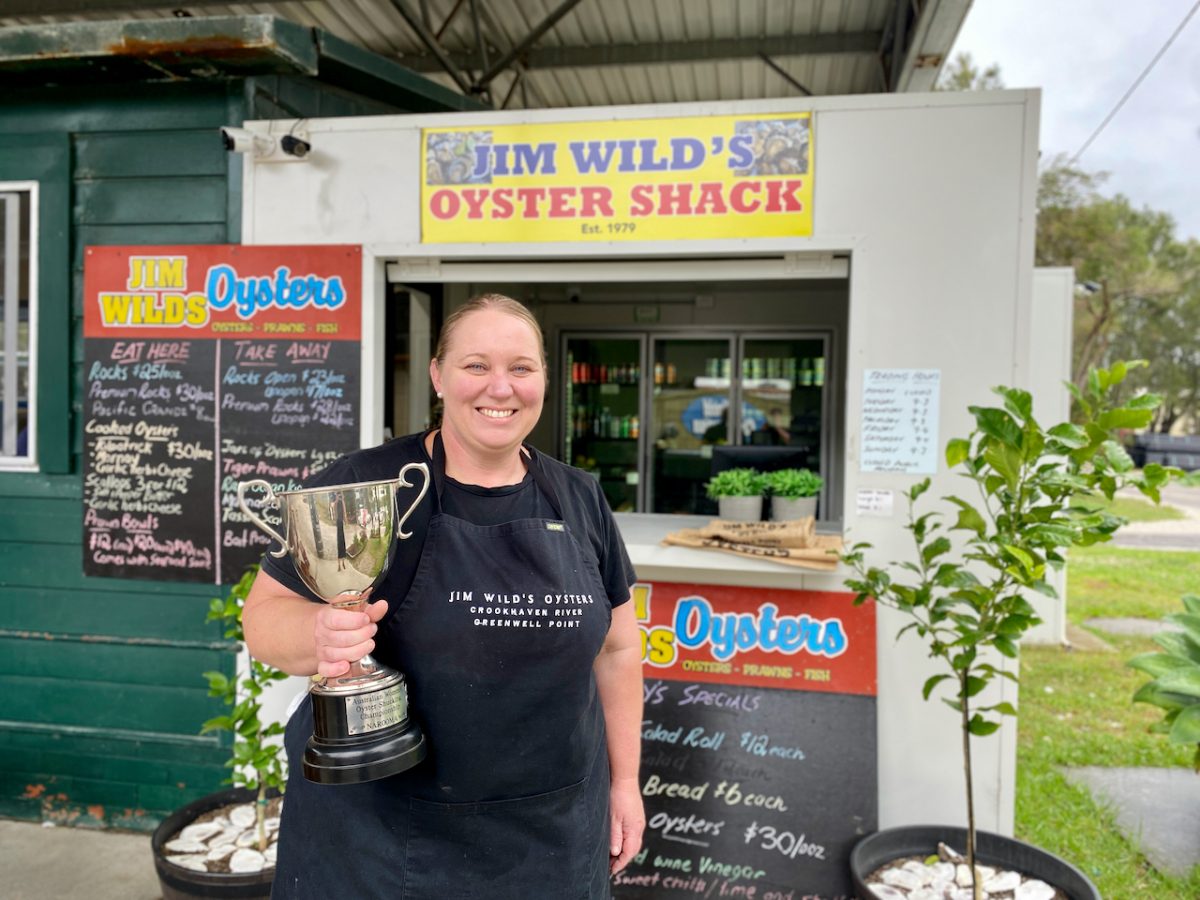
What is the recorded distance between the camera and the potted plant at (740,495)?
3.46 metres

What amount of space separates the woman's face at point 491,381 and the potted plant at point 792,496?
195 centimetres

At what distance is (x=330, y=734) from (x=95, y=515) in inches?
104

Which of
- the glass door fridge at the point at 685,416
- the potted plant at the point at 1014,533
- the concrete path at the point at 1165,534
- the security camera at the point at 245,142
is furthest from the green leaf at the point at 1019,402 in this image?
the concrete path at the point at 1165,534

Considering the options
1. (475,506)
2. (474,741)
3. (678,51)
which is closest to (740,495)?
(475,506)

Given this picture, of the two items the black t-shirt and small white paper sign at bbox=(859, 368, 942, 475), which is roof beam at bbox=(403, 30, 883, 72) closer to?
small white paper sign at bbox=(859, 368, 942, 475)

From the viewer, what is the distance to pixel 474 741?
1566mm

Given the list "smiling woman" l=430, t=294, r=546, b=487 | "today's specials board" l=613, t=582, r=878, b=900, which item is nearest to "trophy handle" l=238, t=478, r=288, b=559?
"smiling woman" l=430, t=294, r=546, b=487

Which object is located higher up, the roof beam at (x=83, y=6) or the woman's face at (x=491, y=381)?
the roof beam at (x=83, y=6)

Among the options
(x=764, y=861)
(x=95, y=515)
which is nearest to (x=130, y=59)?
(x=95, y=515)

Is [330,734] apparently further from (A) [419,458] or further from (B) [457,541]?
(A) [419,458]

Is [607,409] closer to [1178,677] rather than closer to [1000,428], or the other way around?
[1000,428]

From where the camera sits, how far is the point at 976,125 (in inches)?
118

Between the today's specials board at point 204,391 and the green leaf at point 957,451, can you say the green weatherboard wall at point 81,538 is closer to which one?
the today's specials board at point 204,391

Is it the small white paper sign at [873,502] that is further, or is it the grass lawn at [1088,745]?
the grass lawn at [1088,745]
